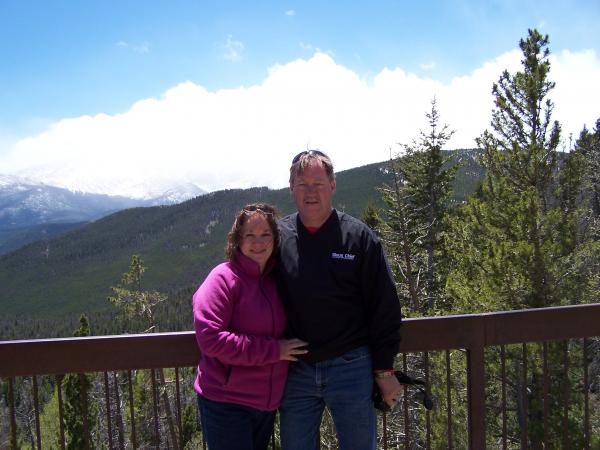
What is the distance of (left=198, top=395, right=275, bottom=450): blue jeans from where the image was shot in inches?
92.9

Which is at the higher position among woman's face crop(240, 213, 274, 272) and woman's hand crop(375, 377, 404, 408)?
woman's face crop(240, 213, 274, 272)

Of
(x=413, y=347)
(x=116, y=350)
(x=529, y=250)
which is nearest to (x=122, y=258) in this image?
(x=529, y=250)

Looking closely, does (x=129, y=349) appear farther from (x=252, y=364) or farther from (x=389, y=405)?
(x=389, y=405)

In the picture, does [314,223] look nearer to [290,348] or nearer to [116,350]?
[290,348]

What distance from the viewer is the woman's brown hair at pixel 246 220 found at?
8.15 feet

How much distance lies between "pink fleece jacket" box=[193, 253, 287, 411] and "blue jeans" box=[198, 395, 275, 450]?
0.04 metres

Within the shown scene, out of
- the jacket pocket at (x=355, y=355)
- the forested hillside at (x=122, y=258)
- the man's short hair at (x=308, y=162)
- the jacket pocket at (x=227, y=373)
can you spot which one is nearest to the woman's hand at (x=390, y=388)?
the jacket pocket at (x=355, y=355)

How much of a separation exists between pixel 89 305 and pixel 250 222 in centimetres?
13329

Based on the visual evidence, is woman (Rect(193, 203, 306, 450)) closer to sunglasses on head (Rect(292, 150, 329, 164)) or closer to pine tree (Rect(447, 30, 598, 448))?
sunglasses on head (Rect(292, 150, 329, 164))

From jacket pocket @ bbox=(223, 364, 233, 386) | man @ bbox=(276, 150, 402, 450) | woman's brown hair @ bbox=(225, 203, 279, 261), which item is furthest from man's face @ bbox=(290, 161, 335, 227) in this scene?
jacket pocket @ bbox=(223, 364, 233, 386)

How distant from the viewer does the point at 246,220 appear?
249cm

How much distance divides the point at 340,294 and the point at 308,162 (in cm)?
60

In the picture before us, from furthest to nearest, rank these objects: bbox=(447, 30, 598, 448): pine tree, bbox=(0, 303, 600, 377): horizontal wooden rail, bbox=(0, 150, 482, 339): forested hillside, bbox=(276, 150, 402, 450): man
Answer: bbox=(0, 150, 482, 339): forested hillside, bbox=(447, 30, 598, 448): pine tree, bbox=(0, 303, 600, 377): horizontal wooden rail, bbox=(276, 150, 402, 450): man

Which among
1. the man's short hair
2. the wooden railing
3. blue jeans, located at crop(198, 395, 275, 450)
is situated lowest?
blue jeans, located at crop(198, 395, 275, 450)
